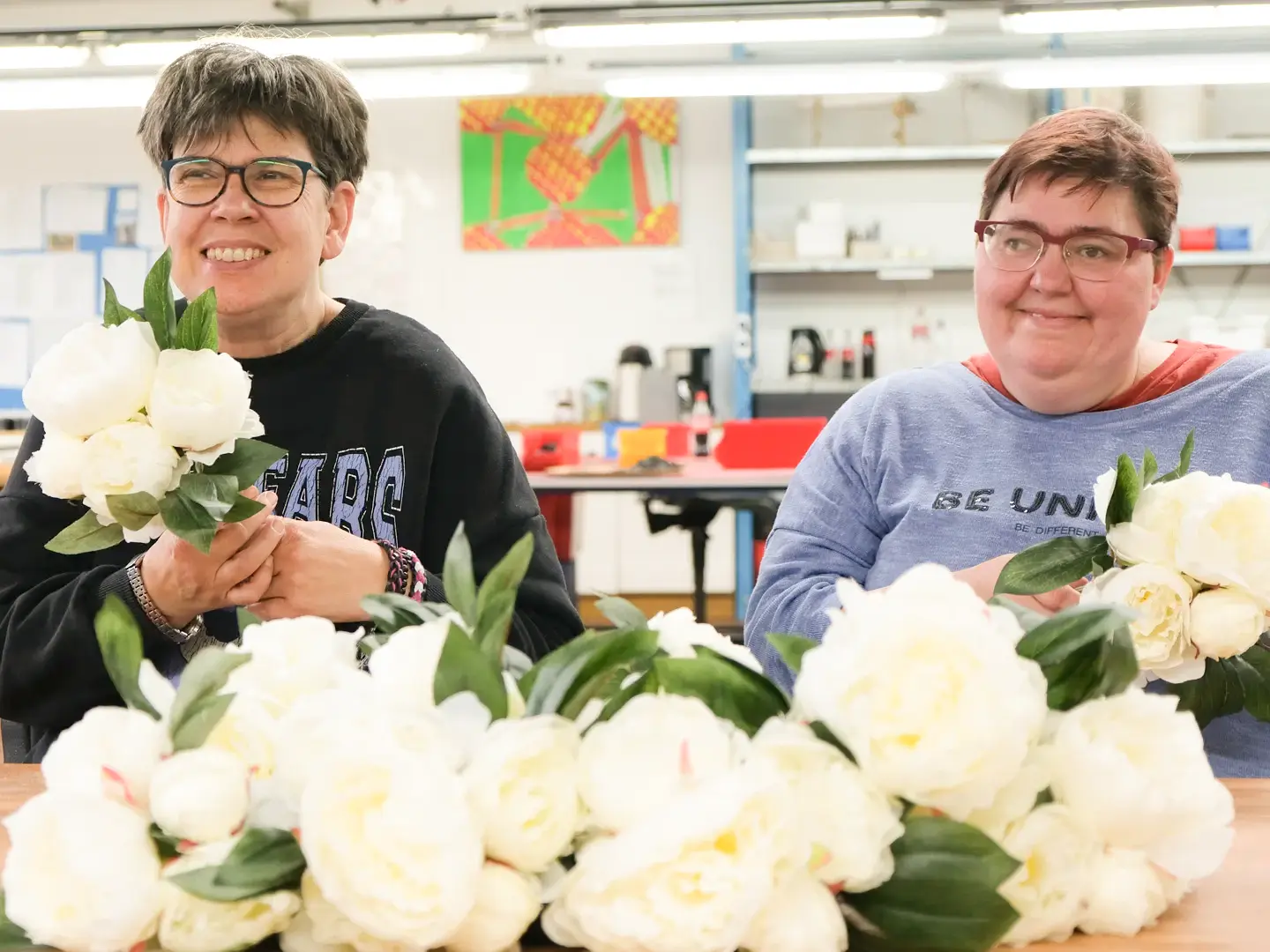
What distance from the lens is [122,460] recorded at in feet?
2.59

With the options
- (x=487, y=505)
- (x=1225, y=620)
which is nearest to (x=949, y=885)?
(x=1225, y=620)

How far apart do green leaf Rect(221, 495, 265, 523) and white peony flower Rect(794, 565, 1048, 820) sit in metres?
0.48

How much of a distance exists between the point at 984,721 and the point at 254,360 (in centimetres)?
125

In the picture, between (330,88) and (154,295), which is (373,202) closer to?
(330,88)

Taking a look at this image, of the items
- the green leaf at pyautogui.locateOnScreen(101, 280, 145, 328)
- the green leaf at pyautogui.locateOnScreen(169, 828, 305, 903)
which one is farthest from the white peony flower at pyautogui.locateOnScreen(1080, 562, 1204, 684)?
the green leaf at pyautogui.locateOnScreen(101, 280, 145, 328)

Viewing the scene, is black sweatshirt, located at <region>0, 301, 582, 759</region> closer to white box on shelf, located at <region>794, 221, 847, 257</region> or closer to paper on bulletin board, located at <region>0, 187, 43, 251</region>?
white box on shelf, located at <region>794, 221, 847, 257</region>

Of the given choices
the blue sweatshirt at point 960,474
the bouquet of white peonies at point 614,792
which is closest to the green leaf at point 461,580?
the bouquet of white peonies at point 614,792

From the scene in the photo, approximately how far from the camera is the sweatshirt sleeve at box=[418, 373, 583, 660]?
1473mm

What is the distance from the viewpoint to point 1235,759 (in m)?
1.40

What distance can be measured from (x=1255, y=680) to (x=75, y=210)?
7.27m

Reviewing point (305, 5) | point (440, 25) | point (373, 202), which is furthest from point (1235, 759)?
point (305, 5)

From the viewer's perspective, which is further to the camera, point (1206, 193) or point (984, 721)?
point (1206, 193)

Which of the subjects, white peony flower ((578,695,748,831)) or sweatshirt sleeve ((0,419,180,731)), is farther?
sweatshirt sleeve ((0,419,180,731))

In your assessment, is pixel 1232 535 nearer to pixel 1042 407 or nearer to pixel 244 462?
pixel 244 462
